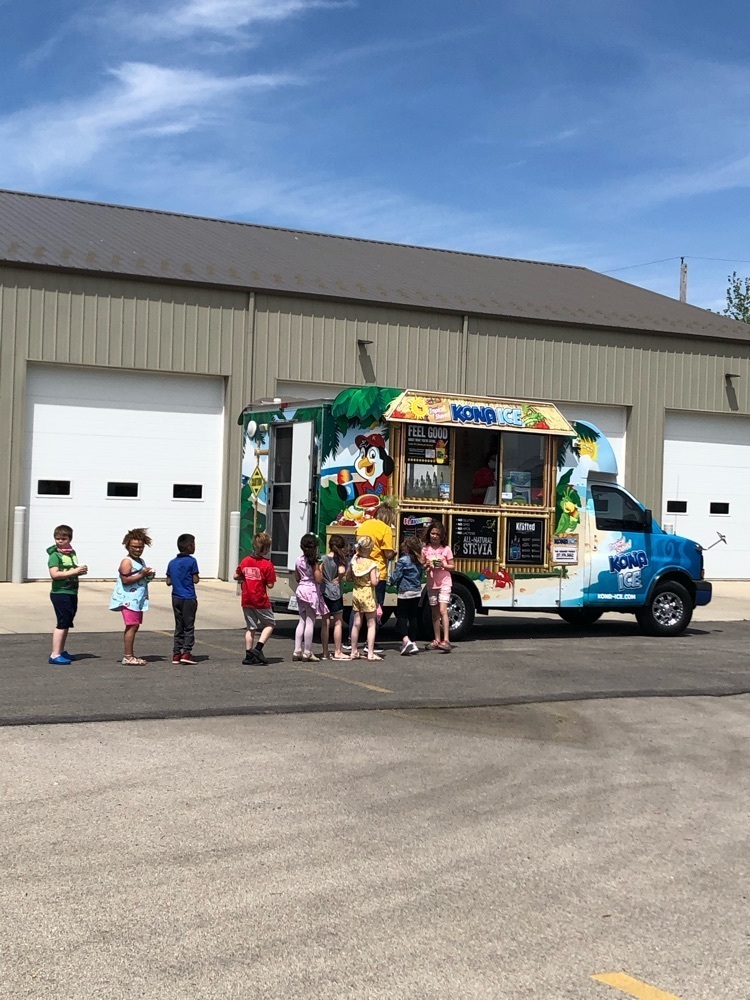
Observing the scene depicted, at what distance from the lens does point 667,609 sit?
17.4 m

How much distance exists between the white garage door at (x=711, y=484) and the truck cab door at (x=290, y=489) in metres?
14.2

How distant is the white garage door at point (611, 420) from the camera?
27.8 meters

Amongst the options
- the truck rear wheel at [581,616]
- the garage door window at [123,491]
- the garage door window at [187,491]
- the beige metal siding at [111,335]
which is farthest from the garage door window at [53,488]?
the truck rear wheel at [581,616]

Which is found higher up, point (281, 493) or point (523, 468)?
point (523, 468)

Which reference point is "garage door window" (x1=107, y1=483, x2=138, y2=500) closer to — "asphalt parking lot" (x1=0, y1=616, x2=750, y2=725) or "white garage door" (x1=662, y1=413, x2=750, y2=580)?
"asphalt parking lot" (x1=0, y1=616, x2=750, y2=725)

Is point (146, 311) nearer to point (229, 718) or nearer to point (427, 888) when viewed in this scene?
point (229, 718)

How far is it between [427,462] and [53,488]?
9494 millimetres

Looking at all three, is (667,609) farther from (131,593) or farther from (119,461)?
(119,461)

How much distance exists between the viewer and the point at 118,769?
7.89 meters

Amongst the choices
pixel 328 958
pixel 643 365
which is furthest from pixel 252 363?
pixel 328 958

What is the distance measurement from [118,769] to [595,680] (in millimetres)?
6020

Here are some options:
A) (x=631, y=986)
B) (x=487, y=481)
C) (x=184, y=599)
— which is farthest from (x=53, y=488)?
(x=631, y=986)

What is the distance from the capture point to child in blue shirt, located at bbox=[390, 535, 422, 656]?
14.3 metres

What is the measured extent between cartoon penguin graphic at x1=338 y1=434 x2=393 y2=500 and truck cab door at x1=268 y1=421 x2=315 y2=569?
0.59 metres
